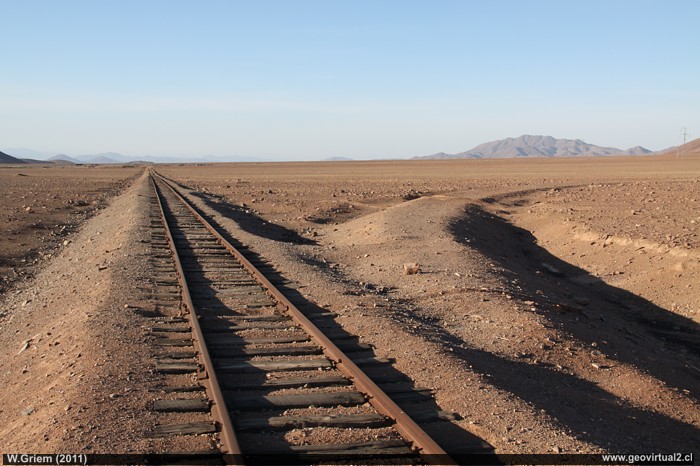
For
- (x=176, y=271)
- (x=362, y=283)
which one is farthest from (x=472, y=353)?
(x=176, y=271)

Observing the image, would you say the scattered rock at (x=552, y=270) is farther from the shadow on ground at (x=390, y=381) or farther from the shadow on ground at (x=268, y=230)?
the shadow on ground at (x=390, y=381)

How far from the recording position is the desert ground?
620 centimetres

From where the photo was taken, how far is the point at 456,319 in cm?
1027

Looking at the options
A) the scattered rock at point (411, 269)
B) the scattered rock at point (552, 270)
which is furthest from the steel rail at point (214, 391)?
the scattered rock at point (552, 270)

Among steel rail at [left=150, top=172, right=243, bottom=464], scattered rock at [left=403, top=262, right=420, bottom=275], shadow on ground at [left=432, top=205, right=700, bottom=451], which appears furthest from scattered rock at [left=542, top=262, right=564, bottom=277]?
steel rail at [left=150, top=172, right=243, bottom=464]

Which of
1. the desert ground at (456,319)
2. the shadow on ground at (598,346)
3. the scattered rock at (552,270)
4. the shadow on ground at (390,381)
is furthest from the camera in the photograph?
the scattered rock at (552,270)

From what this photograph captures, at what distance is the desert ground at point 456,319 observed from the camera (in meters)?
6.20

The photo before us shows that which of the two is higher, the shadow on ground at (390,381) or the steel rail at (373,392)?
the steel rail at (373,392)

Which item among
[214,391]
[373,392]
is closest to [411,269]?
[373,392]

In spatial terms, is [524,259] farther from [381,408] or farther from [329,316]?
[381,408]

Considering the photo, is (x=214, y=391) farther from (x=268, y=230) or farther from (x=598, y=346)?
(x=268, y=230)

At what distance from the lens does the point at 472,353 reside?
830cm

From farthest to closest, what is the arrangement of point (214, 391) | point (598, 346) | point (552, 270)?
point (552, 270) < point (598, 346) < point (214, 391)

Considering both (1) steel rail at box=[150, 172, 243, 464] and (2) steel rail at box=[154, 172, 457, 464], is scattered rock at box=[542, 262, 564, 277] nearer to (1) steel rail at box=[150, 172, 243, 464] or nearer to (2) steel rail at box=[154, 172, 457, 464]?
(2) steel rail at box=[154, 172, 457, 464]
